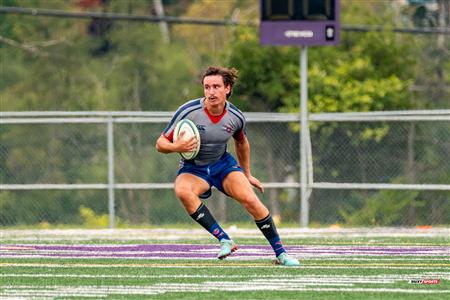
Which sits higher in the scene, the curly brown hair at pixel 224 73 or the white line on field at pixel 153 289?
the curly brown hair at pixel 224 73

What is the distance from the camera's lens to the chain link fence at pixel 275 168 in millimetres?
21062

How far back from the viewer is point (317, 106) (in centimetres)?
2575

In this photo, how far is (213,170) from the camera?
13.4 metres

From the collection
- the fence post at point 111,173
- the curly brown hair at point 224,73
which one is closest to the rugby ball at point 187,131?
the curly brown hair at point 224,73

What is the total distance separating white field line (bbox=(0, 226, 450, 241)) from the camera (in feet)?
60.0

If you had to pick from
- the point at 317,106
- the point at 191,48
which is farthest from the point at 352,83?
the point at 191,48

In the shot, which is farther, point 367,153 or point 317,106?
point 317,106

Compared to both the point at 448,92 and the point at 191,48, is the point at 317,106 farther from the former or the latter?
the point at 191,48

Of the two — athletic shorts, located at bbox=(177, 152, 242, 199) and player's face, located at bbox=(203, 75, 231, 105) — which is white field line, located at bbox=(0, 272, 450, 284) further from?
player's face, located at bbox=(203, 75, 231, 105)

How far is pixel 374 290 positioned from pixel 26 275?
3.13 metres

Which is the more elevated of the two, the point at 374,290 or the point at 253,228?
the point at 374,290

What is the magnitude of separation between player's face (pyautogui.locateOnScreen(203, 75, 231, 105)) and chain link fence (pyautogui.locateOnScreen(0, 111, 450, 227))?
285 inches

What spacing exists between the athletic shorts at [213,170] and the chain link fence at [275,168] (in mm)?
6867

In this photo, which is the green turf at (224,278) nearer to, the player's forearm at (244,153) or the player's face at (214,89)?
the player's forearm at (244,153)
